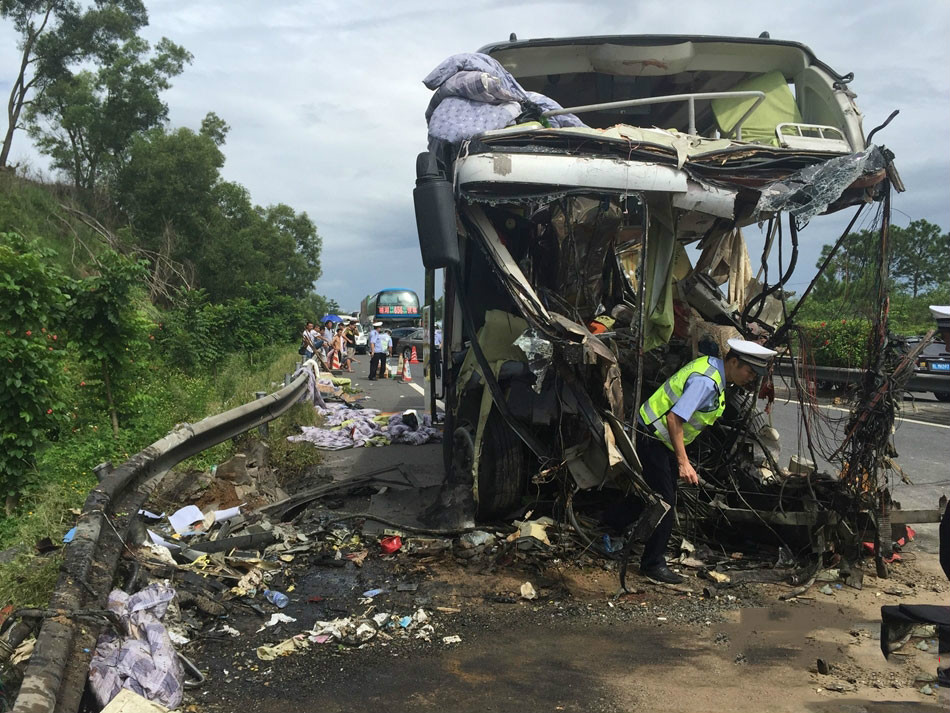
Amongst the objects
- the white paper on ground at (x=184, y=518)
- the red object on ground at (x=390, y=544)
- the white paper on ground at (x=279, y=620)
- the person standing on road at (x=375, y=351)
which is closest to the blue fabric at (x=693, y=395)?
the red object on ground at (x=390, y=544)

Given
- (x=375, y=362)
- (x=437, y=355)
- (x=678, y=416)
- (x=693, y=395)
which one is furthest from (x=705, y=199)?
(x=375, y=362)

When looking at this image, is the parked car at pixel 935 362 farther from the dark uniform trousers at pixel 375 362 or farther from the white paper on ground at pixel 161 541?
the white paper on ground at pixel 161 541

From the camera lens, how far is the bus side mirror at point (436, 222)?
161 inches

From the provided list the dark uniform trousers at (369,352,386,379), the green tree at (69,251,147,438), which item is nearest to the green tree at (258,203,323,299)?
the dark uniform trousers at (369,352,386,379)

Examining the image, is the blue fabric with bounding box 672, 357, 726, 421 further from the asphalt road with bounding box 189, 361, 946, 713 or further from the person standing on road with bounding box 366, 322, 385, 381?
the person standing on road with bounding box 366, 322, 385, 381

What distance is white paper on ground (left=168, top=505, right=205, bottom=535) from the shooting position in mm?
5242

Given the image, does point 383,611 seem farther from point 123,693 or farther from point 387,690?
point 123,693

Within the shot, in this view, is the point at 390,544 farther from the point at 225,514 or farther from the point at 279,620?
the point at 225,514

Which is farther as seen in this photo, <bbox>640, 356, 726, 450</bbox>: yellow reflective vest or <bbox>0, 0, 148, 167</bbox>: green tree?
<bbox>0, 0, 148, 167</bbox>: green tree

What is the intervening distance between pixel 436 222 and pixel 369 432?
6674 mm

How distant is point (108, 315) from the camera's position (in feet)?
28.4

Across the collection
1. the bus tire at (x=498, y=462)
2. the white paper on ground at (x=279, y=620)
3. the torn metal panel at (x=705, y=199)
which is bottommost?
the white paper on ground at (x=279, y=620)

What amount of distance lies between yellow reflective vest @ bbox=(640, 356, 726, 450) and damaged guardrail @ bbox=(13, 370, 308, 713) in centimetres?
308

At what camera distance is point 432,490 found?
612cm
